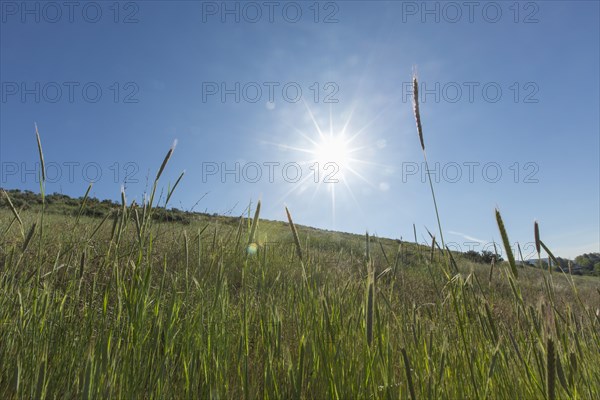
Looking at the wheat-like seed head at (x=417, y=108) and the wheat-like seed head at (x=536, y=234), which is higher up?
the wheat-like seed head at (x=417, y=108)

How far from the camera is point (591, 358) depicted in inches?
75.2

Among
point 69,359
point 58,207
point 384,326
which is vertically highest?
point 58,207

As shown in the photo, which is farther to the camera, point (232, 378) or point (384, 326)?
point (232, 378)

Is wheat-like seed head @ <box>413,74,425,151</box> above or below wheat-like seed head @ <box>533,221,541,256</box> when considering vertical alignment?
above

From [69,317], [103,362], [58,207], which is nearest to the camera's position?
[103,362]

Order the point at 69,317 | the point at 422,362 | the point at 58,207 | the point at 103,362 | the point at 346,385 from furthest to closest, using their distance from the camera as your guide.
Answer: the point at 58,207, the point at 69,317, the point at 422,362, the point at 346,385, the point at 103,362

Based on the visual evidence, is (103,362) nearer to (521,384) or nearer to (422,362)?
(422,362)

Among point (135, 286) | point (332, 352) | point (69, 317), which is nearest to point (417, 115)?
point (332, 352)

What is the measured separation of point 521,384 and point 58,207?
20.6 meters

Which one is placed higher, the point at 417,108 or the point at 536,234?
the point at 417,108

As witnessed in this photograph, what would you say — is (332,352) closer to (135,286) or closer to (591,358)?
(135,286)

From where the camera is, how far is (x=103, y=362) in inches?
47.3

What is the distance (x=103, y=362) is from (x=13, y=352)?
923 millimetres

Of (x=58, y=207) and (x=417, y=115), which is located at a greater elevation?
(x=58, y=207)
